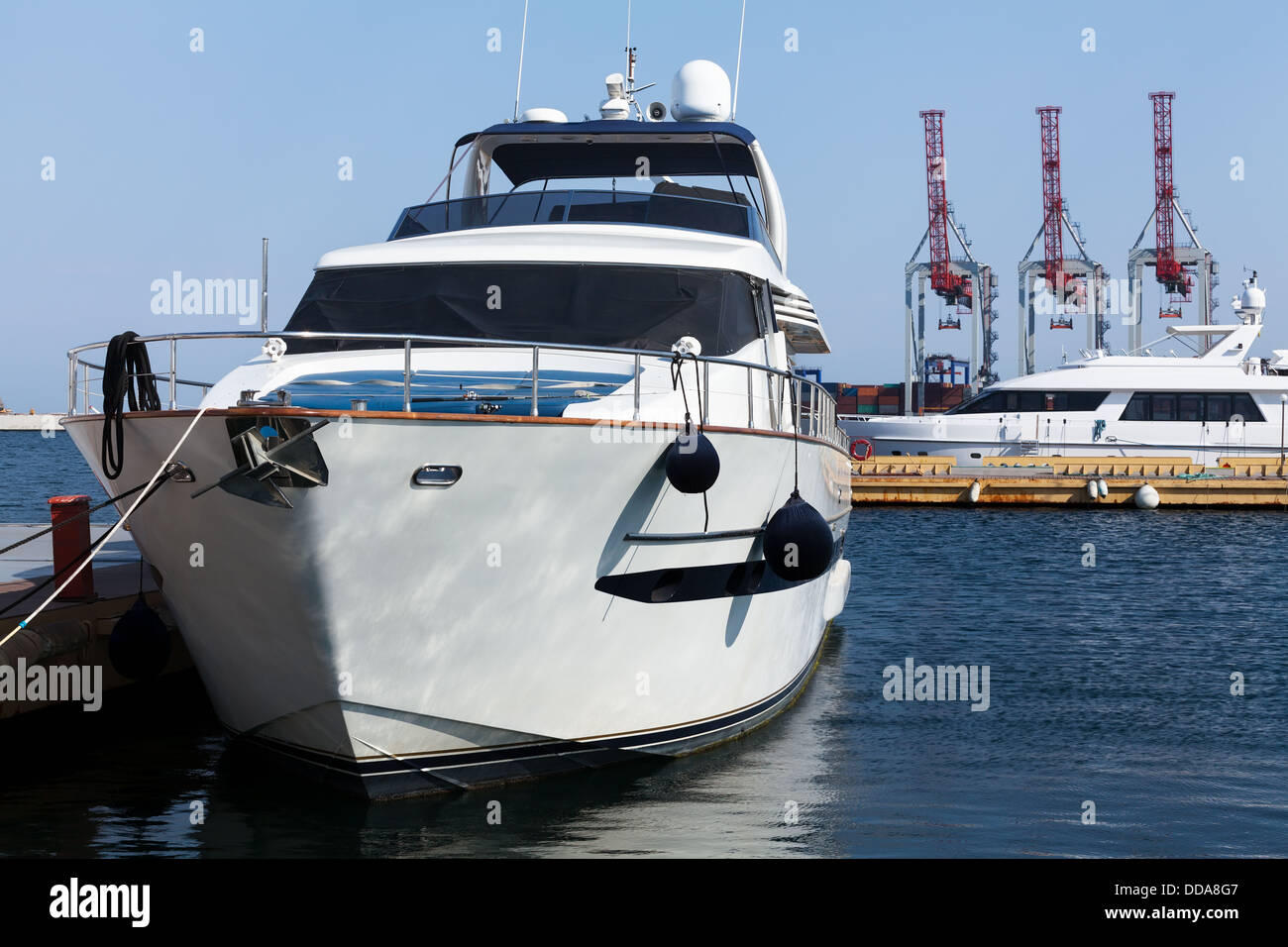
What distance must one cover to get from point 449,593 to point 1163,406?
3247cm

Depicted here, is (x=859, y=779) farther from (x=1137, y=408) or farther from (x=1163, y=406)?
(x=1163, y=406)

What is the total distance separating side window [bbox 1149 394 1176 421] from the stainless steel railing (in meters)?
27.0

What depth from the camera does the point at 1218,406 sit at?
34.1 metres

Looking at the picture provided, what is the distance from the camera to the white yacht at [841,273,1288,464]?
34.0 metres

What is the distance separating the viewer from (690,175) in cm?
1189

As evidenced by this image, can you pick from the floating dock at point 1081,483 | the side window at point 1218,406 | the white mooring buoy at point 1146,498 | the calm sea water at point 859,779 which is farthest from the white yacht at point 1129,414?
the calm sea water at point 859,779

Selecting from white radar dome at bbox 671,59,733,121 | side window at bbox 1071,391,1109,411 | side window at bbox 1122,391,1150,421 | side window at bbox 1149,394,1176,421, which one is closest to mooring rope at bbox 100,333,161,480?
white radar dome at bbox 671,59,733,121

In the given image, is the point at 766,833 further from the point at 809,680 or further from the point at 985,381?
the point at 985,381

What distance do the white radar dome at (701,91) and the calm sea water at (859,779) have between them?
5516mm

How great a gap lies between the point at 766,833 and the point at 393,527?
2637 mm

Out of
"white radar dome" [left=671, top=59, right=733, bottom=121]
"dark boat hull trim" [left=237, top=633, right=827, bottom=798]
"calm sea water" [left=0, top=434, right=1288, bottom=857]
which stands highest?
"white radar dome" [left=671, top=59, right=733, bottom=121]

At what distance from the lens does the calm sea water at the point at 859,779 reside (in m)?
6.30

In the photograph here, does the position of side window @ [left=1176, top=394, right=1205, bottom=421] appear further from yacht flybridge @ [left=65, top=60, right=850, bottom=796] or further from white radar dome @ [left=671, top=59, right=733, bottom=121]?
yacht flybridge @ [left=65, top=60, right=850, bottom=796]

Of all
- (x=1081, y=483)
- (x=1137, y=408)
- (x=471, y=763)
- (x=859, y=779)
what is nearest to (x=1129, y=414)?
(x=1137, y=408)
